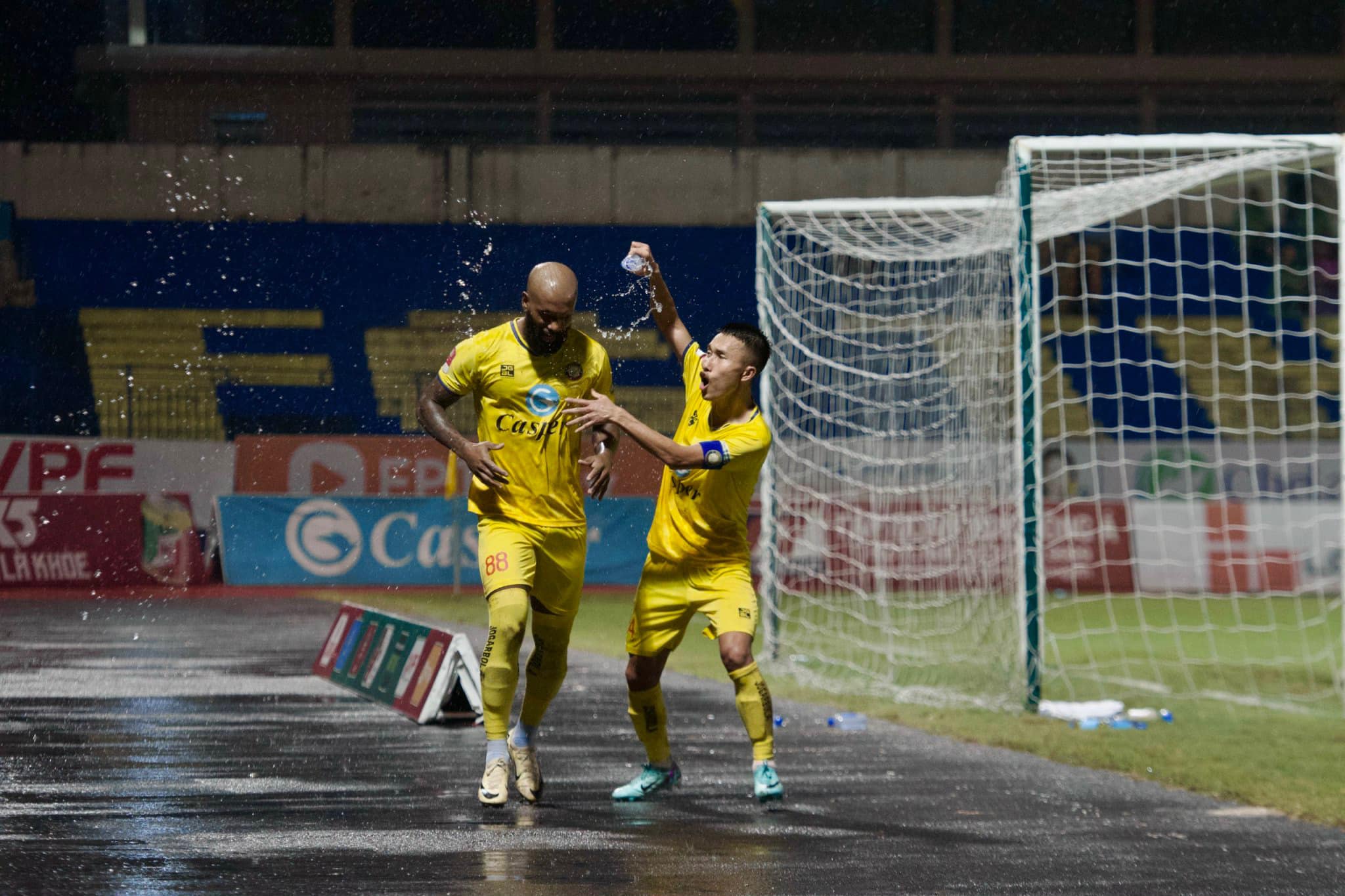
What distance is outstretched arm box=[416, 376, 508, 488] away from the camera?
21.3 feet

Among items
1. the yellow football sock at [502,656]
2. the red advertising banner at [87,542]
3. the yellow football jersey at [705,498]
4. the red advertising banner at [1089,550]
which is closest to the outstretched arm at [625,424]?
the yellow football jersey at [705,498]

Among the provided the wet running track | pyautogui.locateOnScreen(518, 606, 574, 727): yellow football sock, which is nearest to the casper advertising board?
the wet running track

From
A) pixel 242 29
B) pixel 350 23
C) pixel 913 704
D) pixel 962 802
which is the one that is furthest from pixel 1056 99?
pixel 962 802

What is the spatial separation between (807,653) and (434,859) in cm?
971

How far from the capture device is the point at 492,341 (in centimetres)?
669

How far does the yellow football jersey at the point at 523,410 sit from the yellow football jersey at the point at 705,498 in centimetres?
42

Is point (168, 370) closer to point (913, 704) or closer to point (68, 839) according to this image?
point (913, 704)

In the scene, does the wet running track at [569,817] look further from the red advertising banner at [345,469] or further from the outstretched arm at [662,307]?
the red advertising banner at [345,469]

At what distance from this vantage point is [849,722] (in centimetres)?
1002

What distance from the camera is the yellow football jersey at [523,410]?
6.66m

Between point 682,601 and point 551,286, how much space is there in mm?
1350

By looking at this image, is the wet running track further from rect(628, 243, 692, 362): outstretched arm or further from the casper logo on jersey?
rect(628, 243, 692, 362): outstretched arm

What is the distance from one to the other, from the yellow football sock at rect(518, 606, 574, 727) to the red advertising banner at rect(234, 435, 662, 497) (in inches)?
731

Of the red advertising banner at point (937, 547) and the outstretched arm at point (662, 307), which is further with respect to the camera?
the red advertising banner at point (937, 547)
